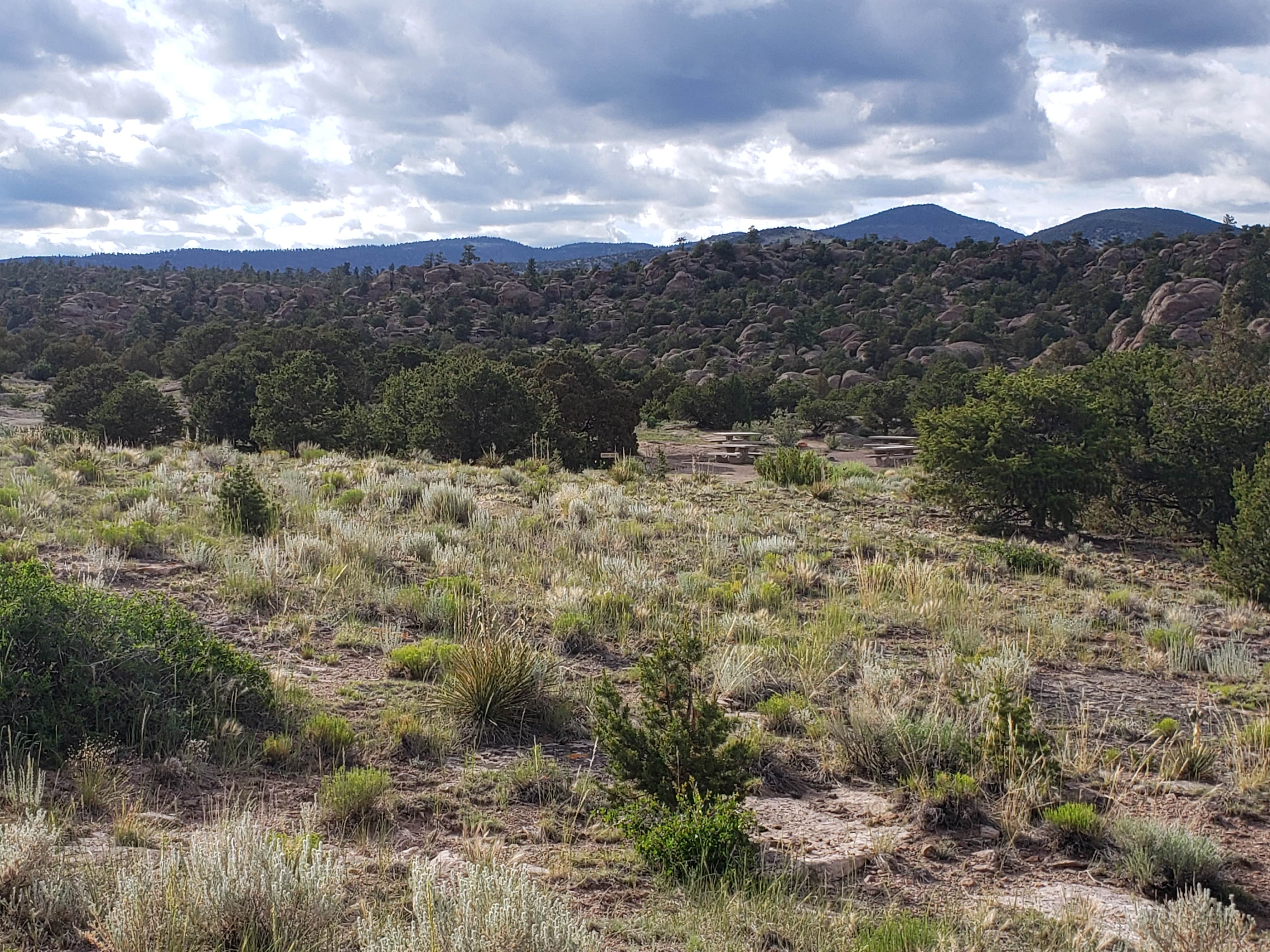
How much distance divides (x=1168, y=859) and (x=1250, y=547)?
9405mm

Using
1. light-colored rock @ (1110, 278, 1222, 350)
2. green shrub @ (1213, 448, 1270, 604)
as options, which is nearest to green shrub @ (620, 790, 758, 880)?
green shrub @ (1213, 448, 1270, 604)

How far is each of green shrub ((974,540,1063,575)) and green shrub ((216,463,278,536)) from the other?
26.5 feet

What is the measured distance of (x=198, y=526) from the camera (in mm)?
9219

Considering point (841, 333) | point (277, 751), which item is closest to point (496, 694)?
point (277, 751)

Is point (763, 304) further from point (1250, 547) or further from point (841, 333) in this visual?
point (1250, 547)

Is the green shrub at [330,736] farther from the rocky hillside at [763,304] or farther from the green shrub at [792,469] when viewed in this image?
the rocky hillside at [763,304]

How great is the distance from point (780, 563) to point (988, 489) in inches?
266

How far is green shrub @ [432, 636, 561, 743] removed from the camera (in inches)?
205

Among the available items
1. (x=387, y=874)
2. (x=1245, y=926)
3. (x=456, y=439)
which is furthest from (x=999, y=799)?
(x=456, y=439)

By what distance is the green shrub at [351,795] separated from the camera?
12.7ft

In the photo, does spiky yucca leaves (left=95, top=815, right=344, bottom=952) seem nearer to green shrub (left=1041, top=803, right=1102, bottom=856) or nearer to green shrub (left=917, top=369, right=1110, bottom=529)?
green shrub (left=1041, top=803, right=1102, bottom=856)

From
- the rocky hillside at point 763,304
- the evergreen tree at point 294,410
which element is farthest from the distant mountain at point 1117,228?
the evergreen tree at point 294,410

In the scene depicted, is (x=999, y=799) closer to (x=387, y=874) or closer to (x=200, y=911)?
(x=387, y=874)

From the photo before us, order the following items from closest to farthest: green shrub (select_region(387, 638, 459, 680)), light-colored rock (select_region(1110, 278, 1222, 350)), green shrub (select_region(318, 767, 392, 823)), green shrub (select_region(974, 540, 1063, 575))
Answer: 1. green shrub (select_region(318, 767, 392, 823))
2. green shrub (select_region(387, 638, 459, 680))
3. green shrub (select_region(974, 540, 1063, 575))
4. light-colored rock (select_region(1110, 278, 1222, 350))
